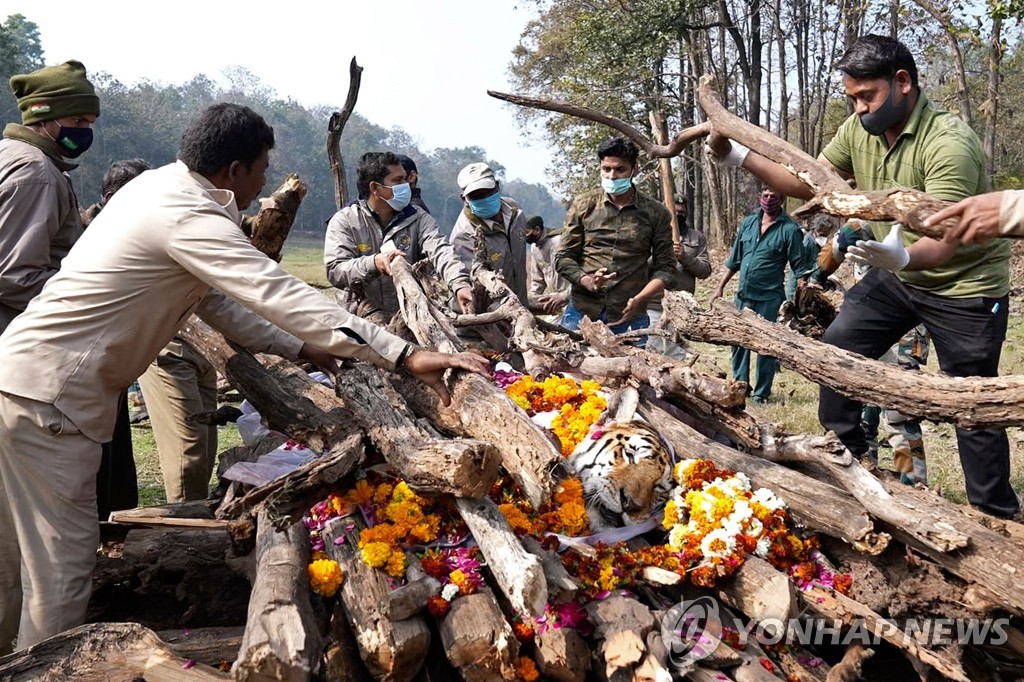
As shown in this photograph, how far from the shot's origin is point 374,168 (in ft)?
17.9

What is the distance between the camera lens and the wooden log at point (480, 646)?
2.33m

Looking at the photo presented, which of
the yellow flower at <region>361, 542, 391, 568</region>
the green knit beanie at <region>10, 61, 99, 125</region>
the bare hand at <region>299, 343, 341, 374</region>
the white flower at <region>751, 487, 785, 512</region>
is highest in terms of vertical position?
the green knit beanie at <region>10, 61, 99, 125</region>

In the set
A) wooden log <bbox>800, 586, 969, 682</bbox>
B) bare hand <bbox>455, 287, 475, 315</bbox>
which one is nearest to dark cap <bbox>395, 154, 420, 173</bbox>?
bare hand <bbox>455, 287, 475, 315</bbox>

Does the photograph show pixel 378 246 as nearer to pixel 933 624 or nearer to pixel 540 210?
pixel 933 624

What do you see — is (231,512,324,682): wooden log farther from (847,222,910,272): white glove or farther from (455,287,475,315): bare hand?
(455,287,475,315): bare hand

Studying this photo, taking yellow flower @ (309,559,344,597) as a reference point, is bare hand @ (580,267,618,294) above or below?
above

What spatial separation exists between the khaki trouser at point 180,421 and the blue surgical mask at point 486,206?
2.32m

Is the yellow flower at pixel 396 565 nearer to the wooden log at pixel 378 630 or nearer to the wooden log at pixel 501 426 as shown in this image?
the wooden log at pixel 378 630

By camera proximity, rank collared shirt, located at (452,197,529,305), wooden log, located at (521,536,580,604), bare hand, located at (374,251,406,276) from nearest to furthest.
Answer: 1. wooden log, located at (521,536,580,604)
2. bare hand, located at (374,251,406,276)
3. collared shirt, located at (452,197,529,305)

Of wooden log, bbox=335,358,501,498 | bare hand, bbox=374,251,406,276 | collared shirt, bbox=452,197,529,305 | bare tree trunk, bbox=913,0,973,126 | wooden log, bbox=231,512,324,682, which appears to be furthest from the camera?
bare tree trunk, bbox=913,0,973,126

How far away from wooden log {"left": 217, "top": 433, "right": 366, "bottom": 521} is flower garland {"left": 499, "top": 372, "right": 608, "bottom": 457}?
0.98m

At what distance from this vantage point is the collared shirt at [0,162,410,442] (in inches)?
104

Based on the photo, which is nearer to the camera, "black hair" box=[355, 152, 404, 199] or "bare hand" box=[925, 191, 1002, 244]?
"bare hand" box=[925, 191, 1002, 244]

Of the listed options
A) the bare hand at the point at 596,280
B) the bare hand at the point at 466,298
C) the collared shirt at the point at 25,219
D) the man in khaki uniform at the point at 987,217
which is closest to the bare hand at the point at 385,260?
the bare hand at the point at 466,298
